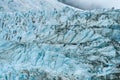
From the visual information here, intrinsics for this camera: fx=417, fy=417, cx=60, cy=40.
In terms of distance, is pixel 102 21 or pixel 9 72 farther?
pixel 102 21

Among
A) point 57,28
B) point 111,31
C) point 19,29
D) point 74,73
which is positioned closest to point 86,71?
point 74,73

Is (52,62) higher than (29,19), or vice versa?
(29,19)

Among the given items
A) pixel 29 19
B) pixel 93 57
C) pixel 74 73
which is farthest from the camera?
pixel 29 19

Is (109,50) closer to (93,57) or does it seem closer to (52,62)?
(93,57)

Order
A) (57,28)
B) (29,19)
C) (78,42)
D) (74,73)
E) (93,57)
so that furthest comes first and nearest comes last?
(29,19) → (57,28) → (78,42) → (93,57) → (74,73)

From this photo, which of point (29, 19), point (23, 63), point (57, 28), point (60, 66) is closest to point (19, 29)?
point (29, 19)

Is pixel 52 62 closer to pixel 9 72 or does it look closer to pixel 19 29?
pixel 9 72
